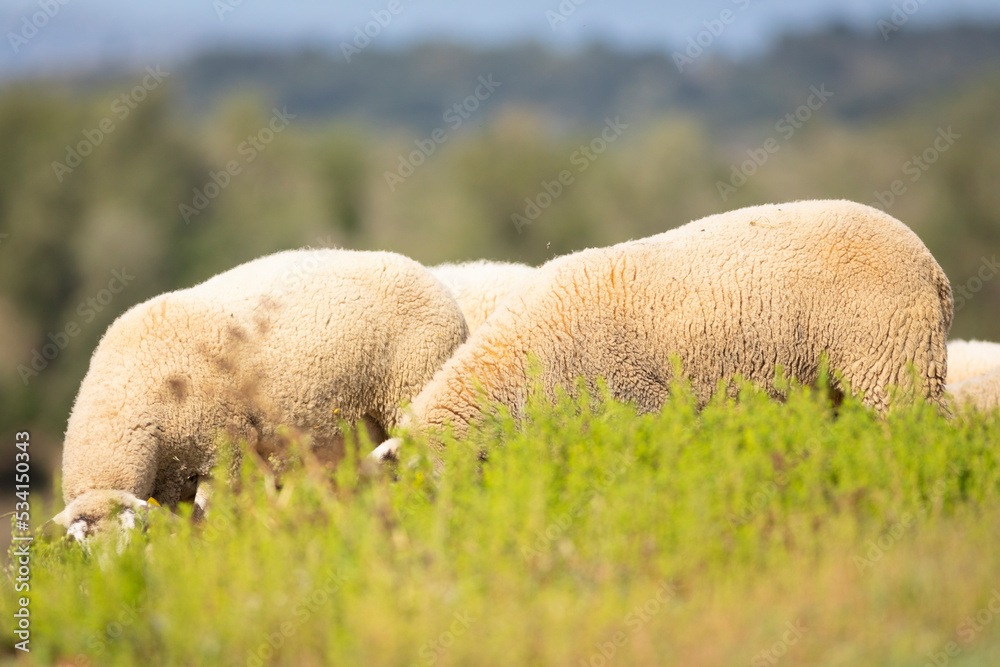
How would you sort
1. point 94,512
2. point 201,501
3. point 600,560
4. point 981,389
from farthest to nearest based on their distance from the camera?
point 981,389
point 201,501
point 94,512
point 600,560

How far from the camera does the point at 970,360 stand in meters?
7.97

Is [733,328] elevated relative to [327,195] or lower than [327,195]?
elevated

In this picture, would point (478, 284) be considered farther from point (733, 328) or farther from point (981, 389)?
point (981, 389)

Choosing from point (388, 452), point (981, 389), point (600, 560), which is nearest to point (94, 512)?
point (388, 452)

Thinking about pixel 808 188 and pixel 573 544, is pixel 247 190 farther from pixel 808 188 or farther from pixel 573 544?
pixel 573 544

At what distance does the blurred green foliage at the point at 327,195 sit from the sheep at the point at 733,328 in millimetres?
26071

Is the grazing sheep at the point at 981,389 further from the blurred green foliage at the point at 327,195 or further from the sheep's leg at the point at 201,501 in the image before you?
the blurred green foliage at the point at 327,195

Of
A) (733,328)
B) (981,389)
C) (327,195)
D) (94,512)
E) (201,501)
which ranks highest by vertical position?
(733,328)

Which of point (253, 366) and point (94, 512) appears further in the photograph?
point (253, 366)

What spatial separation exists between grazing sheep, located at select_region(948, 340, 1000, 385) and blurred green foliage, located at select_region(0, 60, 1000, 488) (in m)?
23.3

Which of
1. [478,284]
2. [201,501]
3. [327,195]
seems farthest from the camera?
[327,195]

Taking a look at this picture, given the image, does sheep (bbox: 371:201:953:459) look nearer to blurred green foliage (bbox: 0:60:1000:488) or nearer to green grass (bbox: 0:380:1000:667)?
green grass (bbox: 0:380:1000:667)

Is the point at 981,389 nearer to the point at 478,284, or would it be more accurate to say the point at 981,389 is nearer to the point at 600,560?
the point at 478,284

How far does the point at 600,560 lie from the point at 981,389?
13.2 ft
